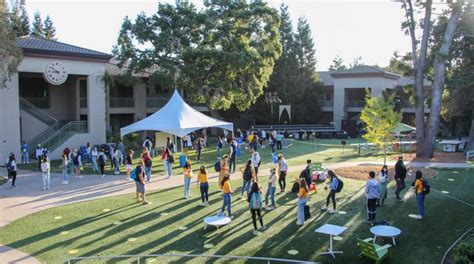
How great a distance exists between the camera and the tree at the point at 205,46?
3256 centimetres

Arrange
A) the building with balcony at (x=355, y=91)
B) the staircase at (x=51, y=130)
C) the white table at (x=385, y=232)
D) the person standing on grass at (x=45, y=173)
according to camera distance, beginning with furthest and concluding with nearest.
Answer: the building with balcony at (x=355, y=91) → the staircase at (x=51, y=130) → the person standing on grass at (x=45, y=173) → the white table at (x=385, y=232)

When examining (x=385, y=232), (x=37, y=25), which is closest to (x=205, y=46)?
(x=385, y=232)

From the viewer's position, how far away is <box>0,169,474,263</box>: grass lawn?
35.1 feet

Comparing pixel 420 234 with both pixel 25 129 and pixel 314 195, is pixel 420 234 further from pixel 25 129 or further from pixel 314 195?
pixel 25 129

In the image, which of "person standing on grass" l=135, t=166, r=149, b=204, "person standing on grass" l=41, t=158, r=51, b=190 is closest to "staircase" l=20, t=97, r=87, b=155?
"person standing on grass" l=41, t=158, r=51, b=190

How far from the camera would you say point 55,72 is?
27641 mm

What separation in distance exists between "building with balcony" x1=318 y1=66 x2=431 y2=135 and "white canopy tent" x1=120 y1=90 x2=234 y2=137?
86.9 feet

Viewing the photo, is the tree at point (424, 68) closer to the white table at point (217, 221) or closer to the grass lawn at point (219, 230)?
the grass lawn at point (219, 230)

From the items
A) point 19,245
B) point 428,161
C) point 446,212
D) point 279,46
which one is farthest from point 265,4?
point 19,245

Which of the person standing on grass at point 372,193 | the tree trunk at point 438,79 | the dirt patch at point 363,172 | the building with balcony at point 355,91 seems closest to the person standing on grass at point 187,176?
the person standing on grass at point 372,193

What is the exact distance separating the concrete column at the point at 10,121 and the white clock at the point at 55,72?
1957mm

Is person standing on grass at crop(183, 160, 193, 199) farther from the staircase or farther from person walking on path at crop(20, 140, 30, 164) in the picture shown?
the staircase

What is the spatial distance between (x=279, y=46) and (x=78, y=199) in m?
24.9

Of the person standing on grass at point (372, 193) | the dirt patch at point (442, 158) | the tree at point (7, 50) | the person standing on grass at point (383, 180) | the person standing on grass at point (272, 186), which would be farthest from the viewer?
the dirt patch at point (442, 158)
